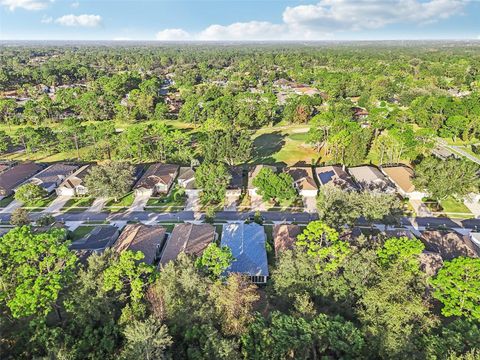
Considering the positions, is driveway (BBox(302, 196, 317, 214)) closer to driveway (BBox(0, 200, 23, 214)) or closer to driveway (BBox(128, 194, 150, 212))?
driveway (BBox(128, 194, 150, 212))

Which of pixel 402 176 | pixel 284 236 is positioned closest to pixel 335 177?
pixel 402 176

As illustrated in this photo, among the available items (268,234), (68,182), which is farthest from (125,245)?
(68,182)

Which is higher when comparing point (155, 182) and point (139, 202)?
point (155, 182)

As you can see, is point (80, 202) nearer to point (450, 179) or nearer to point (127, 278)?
point (127, 278)

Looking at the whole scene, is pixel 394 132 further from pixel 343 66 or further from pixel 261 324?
pixel 343 66

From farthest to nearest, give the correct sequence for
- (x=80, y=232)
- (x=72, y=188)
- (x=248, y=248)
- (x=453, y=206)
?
(x=72, y=188) → (x=453, y=206) → (x=80, y=232) → (x=248, y=248)

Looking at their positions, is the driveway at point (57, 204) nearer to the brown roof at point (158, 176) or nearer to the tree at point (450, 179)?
the brown roof at point (158, 176)

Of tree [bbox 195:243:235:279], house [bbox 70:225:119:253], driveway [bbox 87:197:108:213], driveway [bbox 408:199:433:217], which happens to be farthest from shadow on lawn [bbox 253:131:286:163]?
tree [bbox 195:243:235:279]

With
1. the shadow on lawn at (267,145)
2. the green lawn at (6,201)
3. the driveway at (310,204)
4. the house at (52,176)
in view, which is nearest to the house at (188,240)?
the driveway at (310,204)
